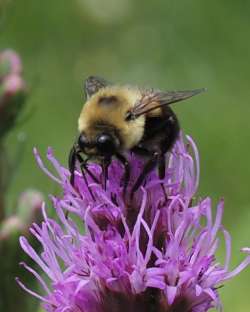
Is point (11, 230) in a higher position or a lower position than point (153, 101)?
lower

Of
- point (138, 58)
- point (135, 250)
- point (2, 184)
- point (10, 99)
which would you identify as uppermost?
point (138, 58)

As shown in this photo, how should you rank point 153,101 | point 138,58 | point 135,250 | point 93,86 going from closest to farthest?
point 135,250, point 153,101, point 93,86, point 138,58

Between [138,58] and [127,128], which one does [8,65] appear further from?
[138,58]

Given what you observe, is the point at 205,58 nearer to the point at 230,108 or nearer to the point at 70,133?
the point at 230,108

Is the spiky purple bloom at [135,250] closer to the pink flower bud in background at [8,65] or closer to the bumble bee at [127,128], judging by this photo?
the bumble bee at [127,128]

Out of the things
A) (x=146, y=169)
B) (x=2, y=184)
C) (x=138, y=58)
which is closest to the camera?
(x=146, y=169)

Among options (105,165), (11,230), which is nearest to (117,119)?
(105,165)

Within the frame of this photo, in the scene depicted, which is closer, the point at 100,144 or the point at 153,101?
the point at 100,144

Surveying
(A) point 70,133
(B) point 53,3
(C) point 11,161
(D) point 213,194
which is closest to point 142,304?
(C) point 11,161
